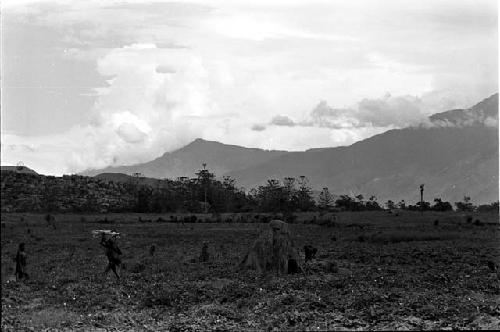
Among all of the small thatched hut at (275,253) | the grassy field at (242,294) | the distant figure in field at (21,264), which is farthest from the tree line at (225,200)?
the distant figure in field at (21,264)

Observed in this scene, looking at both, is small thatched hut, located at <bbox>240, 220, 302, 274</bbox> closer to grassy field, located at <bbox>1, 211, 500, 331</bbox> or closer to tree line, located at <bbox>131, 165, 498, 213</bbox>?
grassy field, located at <bbox>1, 211, 500, 331</bbox>

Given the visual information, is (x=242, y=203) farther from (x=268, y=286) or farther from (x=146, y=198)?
(x=268, y=286)

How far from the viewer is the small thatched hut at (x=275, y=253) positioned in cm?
2983

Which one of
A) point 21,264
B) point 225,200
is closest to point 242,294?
point 21,264

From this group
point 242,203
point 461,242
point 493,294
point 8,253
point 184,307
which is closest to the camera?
point 184,307

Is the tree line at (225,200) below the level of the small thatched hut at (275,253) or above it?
above

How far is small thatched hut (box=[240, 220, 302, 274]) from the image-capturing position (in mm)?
29828

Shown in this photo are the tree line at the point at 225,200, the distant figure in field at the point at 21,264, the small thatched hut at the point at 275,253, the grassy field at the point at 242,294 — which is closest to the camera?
the grassy field at the point at 242,294

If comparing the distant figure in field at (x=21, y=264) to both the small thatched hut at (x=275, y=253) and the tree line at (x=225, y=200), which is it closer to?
the small thatched hut at (x=275, y=253)

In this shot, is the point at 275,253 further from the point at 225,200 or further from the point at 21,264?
the point at 225,200

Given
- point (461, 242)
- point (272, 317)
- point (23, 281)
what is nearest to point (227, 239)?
point (461, 242)

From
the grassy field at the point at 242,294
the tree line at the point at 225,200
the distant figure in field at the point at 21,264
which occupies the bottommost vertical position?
the grassy field at the point at 242,294

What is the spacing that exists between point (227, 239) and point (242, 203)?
8449 centimetres

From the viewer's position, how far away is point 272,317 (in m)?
20.5
